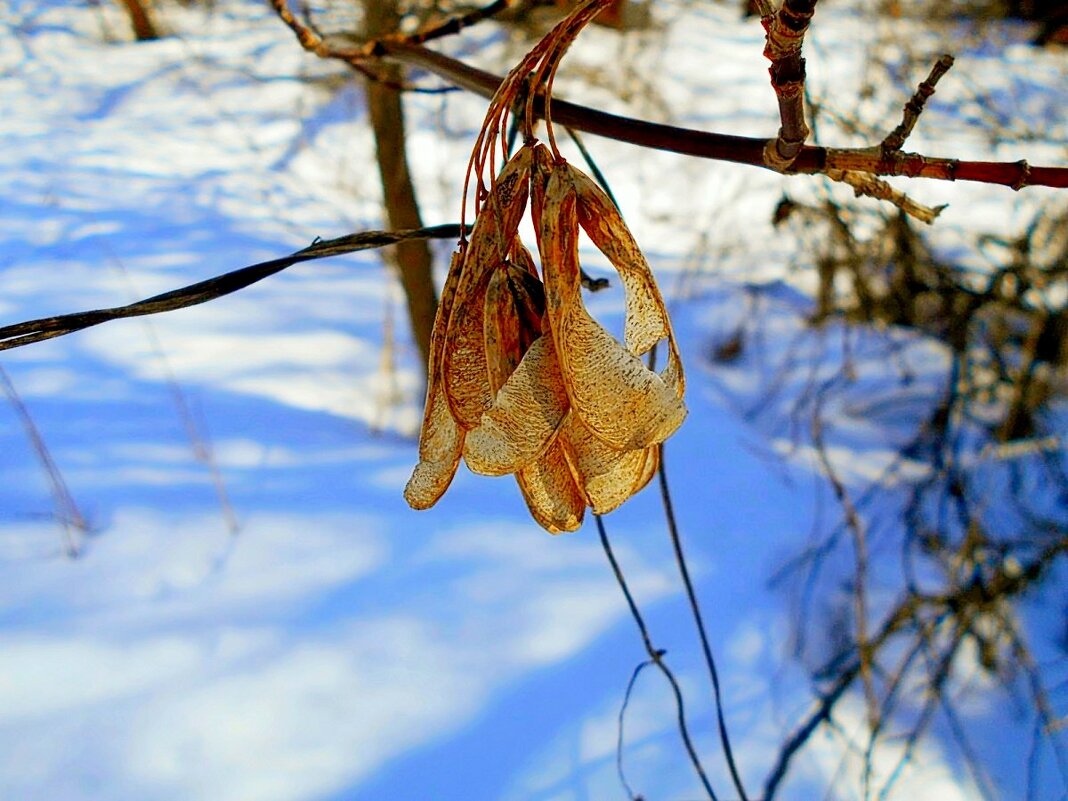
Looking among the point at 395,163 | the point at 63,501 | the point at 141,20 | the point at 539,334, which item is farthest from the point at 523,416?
the point at 141,20

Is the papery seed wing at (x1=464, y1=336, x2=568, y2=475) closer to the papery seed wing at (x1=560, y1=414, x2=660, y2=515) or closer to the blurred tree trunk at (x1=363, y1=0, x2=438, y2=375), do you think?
the papery seed wing at (x1=560, y1=414, x2=660, y2=515)

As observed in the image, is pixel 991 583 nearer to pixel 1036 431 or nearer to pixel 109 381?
pixel 1036 431

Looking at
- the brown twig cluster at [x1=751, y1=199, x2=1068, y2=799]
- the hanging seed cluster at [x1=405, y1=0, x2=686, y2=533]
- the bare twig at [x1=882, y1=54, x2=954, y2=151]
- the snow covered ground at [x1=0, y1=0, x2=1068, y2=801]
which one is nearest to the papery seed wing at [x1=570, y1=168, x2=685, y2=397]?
the hanging seed cluster at [x1=405, y1=0, x2=686, y2=533]

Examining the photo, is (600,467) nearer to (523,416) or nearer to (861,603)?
(523,416)

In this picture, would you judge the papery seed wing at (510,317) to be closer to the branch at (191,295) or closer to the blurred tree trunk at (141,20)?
the branch at (191,295)

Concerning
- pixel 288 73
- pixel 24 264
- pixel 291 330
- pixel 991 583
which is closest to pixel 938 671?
pixel 991 583

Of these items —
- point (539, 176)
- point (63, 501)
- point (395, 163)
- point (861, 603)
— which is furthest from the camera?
point (395, 163)
